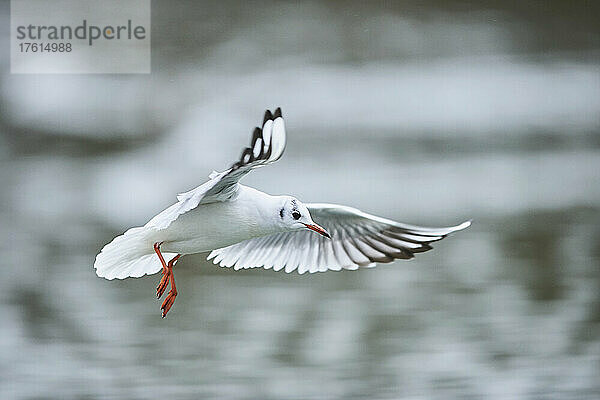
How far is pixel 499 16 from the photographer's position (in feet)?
10.0

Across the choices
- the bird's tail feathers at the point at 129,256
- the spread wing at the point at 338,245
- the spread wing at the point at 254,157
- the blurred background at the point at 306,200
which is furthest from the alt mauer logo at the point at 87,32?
the spread wing at the point at 254,157

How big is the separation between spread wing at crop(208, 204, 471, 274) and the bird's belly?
0.74 feet

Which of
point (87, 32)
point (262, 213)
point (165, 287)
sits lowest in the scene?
point (165, 287)

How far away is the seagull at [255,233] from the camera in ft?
3.72

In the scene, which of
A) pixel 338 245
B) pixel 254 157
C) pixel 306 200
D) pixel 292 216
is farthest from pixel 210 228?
pixel 306 200

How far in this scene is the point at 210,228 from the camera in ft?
4.35

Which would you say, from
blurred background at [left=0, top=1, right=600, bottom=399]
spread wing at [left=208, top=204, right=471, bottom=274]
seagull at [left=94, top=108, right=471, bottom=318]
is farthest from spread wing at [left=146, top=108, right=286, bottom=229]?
blurred background at [left=0, top=1, right=600, bottom=399]

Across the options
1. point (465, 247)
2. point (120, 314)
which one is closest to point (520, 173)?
point (465, 247)

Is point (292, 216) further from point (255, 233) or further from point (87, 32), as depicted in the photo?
point (87, 32)

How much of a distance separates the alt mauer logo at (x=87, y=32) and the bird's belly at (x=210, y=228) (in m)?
1.61

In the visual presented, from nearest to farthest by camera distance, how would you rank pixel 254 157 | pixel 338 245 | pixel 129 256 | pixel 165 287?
pixel 254 157, pixel 165 287, pixel 129 256, pixel 338 245

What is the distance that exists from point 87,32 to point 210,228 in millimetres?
1687

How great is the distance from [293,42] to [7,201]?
1.11m

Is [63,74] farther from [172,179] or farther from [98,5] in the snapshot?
[172,179]
